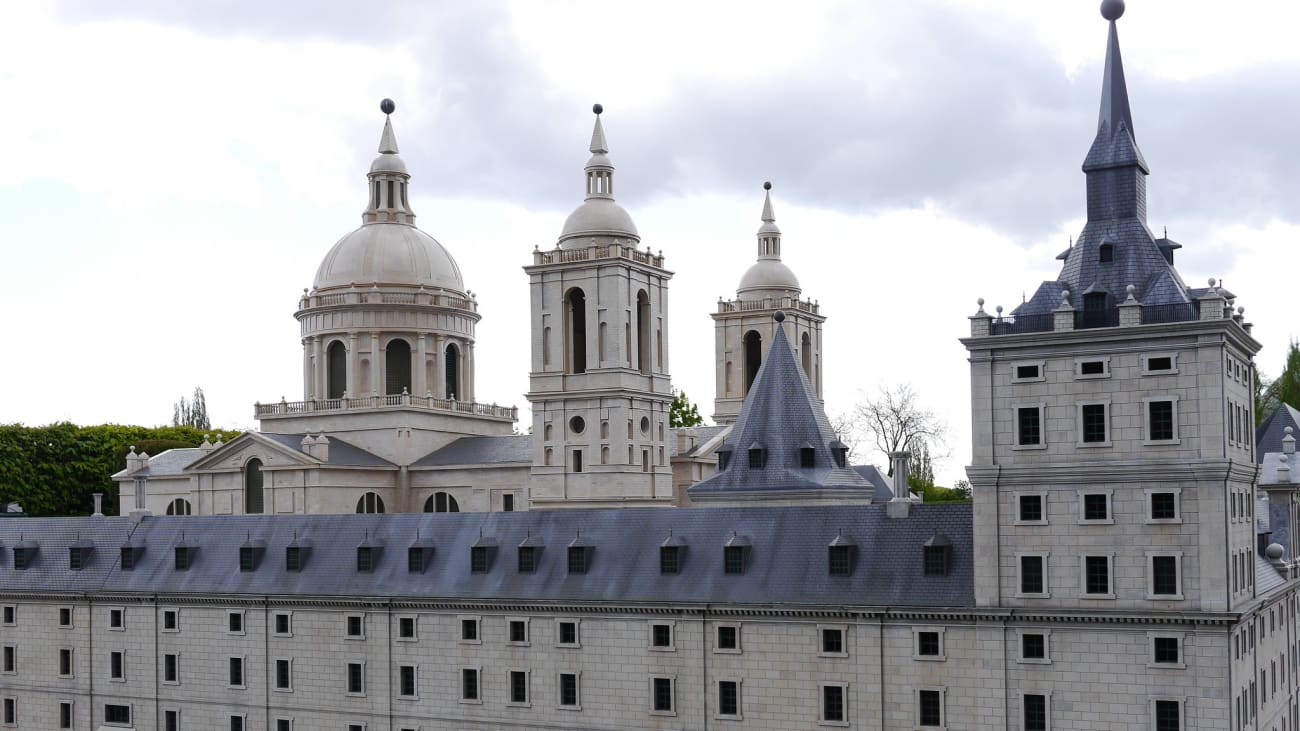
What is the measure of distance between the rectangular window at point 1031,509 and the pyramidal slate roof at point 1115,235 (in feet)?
21.0

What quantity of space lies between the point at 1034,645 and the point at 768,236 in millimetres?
74595

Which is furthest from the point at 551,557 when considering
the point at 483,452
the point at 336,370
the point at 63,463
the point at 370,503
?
the point at 63,463

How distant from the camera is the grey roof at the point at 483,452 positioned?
313ft

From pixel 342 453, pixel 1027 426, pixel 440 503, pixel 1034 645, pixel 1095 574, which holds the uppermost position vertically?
pixel 1027 426

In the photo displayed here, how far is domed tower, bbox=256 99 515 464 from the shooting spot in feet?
331

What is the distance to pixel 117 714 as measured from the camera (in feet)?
211

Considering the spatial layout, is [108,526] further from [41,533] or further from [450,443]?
[450,443]

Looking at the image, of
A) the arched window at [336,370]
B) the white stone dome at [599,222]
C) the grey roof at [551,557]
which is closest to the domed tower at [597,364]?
the white stone dome at [599,222]

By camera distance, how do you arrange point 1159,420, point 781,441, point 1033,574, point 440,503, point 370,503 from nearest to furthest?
1. point 1159,420
2. point 1033,574
3. point 781,441
4. point 370,503
5. point 440,503

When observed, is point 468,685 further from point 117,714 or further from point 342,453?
point 342,453

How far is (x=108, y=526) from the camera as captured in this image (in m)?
68.6

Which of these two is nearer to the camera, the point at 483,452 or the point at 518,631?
the point at 518,631

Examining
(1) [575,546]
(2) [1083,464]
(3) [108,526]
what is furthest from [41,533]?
(2) [1083,464]

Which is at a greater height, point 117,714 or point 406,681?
point 406,681
